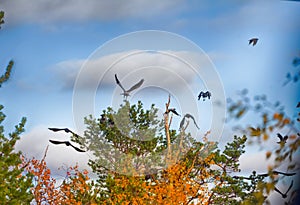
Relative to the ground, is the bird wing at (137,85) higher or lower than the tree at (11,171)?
higher

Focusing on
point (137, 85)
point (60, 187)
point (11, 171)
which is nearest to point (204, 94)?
point (137, 85)

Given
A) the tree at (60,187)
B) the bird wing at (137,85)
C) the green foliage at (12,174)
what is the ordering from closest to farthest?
the green foliage at (12,174) < the bird wing at (137,85) < the tree at (60,187)

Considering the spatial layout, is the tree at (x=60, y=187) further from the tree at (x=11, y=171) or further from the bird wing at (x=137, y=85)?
the tree at (x=11, y=171)

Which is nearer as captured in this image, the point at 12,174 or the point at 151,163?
the point at 12,174

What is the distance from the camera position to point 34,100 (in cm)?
491

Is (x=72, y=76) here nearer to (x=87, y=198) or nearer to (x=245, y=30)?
(x=87, y=198)

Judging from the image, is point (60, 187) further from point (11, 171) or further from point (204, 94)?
point (11, 171)

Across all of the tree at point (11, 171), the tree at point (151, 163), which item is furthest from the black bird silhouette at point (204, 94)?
the tree at point (11, 171)

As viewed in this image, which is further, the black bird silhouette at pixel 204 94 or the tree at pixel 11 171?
the black bird silhouette at pixel 204 94

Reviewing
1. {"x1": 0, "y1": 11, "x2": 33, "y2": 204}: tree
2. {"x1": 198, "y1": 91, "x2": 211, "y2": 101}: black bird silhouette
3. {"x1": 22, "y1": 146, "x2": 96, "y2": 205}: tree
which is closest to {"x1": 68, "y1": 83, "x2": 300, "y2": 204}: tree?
{"x1": 22, "y1": 146, "x2": 96, "y2": 205}: tree

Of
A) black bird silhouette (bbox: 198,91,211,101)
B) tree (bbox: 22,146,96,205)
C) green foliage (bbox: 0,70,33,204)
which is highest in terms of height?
black bird silhouette (bbox: 198,91,211,101)

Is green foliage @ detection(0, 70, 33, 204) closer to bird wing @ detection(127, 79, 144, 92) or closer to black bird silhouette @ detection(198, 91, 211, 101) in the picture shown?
bird wing @ detection(127, 79, 144, 92)

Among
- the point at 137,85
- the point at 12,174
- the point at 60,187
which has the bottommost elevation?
the point at 12,174

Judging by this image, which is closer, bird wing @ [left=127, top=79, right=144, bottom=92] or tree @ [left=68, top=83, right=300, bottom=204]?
bird wing @ [left=127, top=79, right=144, bottom=92]
